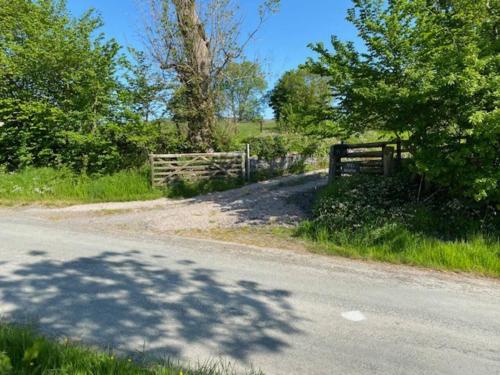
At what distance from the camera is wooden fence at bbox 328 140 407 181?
33.5 ft

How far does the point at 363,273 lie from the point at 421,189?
365cm

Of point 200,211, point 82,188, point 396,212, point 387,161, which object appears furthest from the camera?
point 82,188

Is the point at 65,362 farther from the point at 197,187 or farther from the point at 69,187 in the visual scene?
the point at 69,187

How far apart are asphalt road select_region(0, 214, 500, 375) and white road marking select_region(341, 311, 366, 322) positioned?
1cm

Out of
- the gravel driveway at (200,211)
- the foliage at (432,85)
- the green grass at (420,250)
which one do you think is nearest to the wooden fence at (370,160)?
the gravel driveway at (200,211)

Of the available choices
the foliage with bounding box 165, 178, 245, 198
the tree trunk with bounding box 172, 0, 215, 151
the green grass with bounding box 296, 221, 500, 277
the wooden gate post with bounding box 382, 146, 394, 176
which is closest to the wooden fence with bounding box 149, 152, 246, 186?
the foliage with bounding box 165, 178, 245, 198

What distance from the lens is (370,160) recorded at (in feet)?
36.0

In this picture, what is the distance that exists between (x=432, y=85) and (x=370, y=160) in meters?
4.52

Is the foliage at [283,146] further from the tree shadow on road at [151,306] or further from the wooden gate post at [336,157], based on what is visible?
the tree shadow on road at [151,306]

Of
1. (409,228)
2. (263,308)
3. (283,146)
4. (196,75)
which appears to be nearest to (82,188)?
(196,75)

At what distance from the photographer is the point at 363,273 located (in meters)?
5.59

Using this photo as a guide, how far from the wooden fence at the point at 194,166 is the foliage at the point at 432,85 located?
6.82 meters

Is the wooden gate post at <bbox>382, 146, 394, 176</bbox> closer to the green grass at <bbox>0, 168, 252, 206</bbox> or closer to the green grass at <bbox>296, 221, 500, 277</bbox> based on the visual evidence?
the green grass at <bbox>296, 221, 500, 277</bbox>

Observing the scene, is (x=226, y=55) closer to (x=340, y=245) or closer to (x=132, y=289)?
(x=340, y=245)
